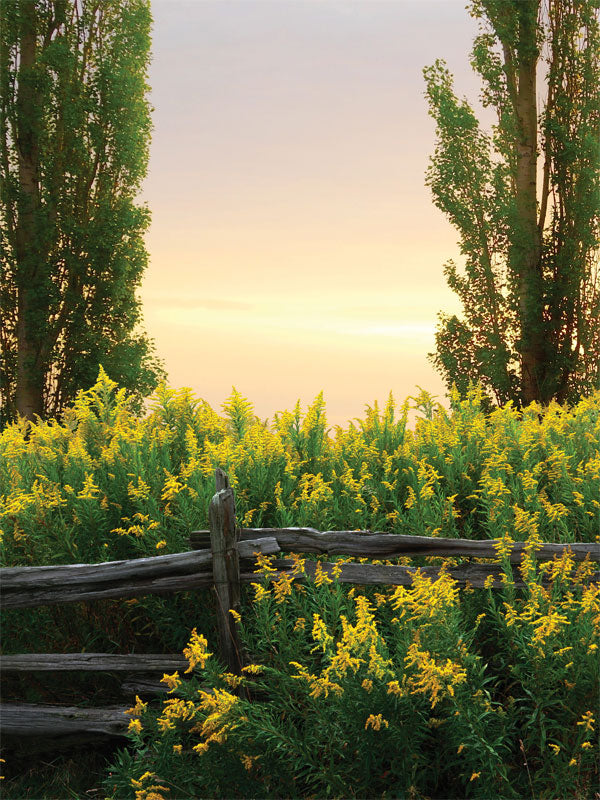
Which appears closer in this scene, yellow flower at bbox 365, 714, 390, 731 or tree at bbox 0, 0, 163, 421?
yellow flower at bbox 365, 714, 390, 731

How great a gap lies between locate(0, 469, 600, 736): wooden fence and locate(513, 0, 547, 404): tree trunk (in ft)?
28.8

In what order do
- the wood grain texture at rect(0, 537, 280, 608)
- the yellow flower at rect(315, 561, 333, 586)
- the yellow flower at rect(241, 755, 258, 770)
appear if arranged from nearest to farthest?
the yellow flower at rect(241, 755, 258, 770) < the yellow flower at rect(315, 561, 333, 586) < the wood grain texture at rect(0, 537, 280, 608)

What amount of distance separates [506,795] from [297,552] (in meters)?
1.69

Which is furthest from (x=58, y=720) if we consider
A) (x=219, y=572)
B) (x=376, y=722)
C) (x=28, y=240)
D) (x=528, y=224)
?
(x=28, y=240)

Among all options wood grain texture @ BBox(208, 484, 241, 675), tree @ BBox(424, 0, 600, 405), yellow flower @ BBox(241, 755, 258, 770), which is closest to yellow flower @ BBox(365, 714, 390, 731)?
yellow flower @ BBox(241, 755, 258, 770)

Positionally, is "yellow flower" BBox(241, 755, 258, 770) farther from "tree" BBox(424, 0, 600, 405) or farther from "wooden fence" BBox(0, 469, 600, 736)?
"tree" BBox(424, 0, 600, 405)

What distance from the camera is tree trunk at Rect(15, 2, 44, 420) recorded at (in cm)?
1387

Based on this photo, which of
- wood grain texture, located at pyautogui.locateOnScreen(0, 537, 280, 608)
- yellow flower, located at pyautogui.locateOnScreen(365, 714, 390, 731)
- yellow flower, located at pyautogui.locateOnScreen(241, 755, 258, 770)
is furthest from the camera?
wood grain texture, located at pyautogui.locateOnScreen(0, 537, 280, 608)

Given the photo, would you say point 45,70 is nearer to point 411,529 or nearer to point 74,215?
point 74,215

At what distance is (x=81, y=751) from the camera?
512 cm

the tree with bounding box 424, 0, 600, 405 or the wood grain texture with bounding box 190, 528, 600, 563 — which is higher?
the tree with bounding box 424, 0, 600, 405

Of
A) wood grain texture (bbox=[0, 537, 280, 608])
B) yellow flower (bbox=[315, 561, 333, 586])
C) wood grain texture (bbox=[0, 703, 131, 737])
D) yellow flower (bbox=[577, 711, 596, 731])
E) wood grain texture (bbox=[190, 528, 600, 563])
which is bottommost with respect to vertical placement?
wood grain texture (bbox=[0, 703, 131, 737])

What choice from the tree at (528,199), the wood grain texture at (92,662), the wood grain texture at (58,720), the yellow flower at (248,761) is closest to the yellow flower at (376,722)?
the yellow flower at (248,761)

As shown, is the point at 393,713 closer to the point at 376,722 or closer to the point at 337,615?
the point at 376,722
